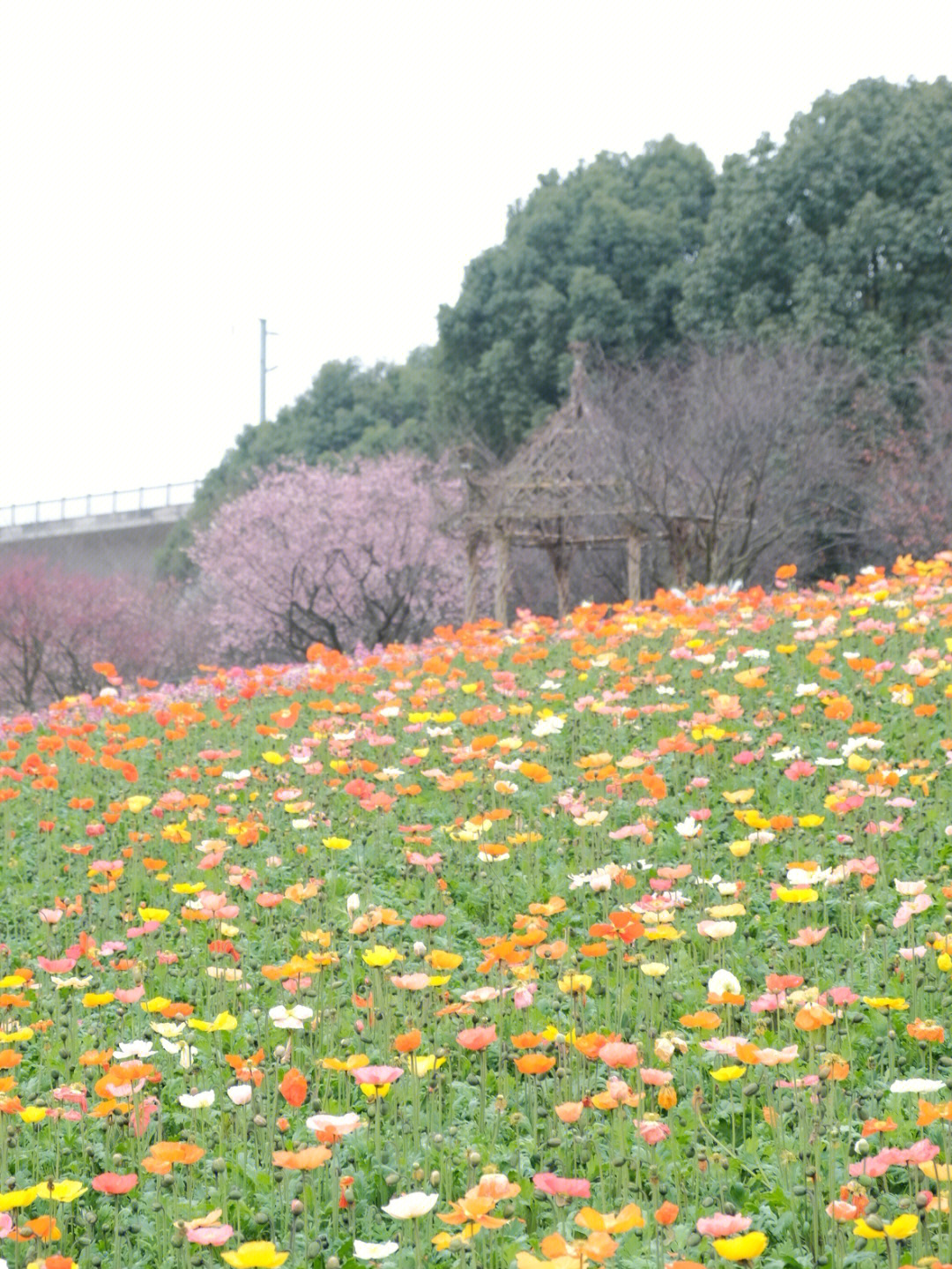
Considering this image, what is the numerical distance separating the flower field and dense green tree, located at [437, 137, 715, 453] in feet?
65.9

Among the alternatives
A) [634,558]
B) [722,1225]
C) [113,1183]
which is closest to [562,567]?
[634,558]

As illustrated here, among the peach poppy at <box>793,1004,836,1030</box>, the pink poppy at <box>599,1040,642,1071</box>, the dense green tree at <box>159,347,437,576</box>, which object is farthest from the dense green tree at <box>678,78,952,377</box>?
the pink poppy at <box>599,1040,642,1071</box>

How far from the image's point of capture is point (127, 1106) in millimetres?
3174

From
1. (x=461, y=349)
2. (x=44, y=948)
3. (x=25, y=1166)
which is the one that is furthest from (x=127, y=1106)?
(x=461, y=349)

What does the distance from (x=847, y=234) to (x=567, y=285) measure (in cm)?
621

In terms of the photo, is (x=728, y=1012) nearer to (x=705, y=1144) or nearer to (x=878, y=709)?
(x=705, y=1144)

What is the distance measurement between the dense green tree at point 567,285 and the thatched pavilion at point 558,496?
7.53 m

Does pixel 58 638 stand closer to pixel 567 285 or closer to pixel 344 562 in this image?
pixel 344 562

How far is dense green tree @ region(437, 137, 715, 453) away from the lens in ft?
87.7

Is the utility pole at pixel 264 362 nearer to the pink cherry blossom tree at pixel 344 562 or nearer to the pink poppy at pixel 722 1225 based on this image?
the pink cherry blossom tree at pixel 344 562

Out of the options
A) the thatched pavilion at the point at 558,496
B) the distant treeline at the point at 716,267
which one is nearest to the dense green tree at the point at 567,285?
the distant treeline at the point at 716,267

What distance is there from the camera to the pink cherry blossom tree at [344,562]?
22984mm

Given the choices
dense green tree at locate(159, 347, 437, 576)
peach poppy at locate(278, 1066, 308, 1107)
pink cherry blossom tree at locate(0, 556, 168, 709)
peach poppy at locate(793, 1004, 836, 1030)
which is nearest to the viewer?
peach poppy at locate(278, 1066, 308, 1107)

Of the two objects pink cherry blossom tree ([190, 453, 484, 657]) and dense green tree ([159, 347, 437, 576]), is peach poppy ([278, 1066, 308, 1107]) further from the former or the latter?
dense green tree ([159, 347, 437, 576])
